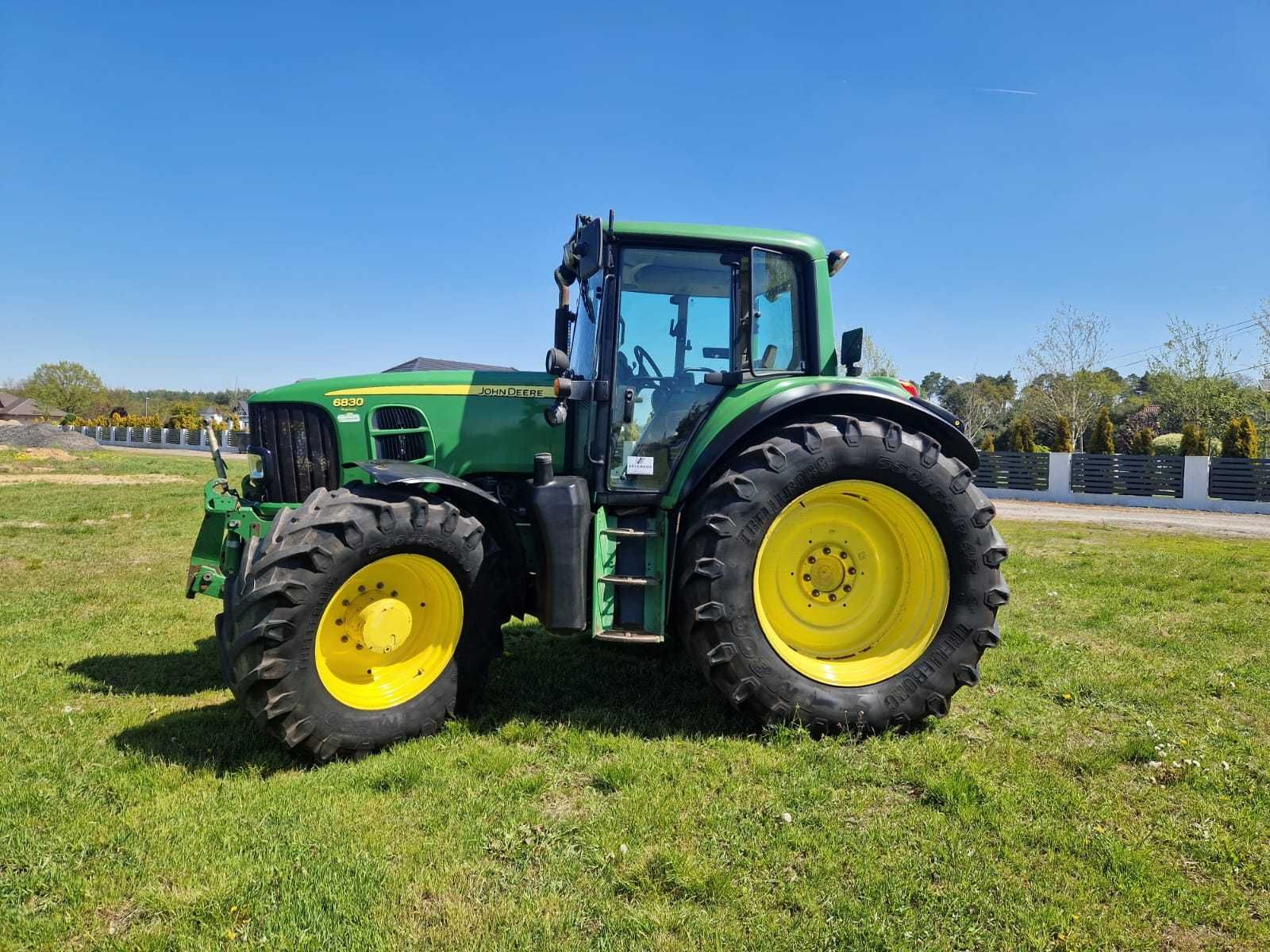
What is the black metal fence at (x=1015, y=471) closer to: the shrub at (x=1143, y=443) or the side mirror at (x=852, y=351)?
the shrub at (x=1143, y=443)

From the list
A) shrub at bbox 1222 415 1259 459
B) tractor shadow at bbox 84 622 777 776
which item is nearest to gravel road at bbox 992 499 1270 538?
shrub at bbox 1222 415 1259 459

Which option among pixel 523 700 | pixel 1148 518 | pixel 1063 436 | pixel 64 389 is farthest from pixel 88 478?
pixel 64 389

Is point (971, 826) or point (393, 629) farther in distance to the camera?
point (393, 629)

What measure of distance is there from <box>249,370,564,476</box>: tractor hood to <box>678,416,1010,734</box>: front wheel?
1.18 meters

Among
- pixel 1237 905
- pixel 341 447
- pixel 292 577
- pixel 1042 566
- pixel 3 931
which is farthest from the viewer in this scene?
pixel 1042 566

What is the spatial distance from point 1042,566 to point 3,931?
968cm

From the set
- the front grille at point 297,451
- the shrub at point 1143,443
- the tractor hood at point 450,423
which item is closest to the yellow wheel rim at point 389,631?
the tractor hood at point 450,423

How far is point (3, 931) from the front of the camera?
239 cm

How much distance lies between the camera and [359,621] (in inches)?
149

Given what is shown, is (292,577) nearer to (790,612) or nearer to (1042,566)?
(790,612)

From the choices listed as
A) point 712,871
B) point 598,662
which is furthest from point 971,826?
point 598,662

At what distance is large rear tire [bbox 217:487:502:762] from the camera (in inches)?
134

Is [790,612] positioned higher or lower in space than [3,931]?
higher

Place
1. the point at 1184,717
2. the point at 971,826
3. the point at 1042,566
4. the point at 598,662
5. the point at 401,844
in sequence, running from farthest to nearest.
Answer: the point at 1042,566
the point at 598,662
the point at 1184,717
the point at 971,826
the point at 401,844
